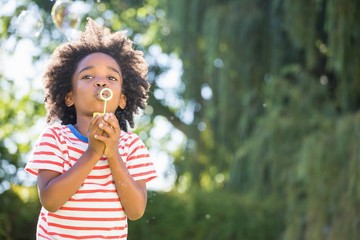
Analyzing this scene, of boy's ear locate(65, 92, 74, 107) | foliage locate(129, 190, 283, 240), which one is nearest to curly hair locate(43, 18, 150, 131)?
boy's ear locate(65, 92, 74, 107)

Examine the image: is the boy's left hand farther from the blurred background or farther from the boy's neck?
the blurred background

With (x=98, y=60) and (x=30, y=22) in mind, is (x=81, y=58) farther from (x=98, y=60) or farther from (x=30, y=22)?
(x=30, y=22)

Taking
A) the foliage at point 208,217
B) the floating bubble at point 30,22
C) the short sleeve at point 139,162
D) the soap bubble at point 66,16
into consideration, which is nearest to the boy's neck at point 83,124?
the short sleeve at point 139,162

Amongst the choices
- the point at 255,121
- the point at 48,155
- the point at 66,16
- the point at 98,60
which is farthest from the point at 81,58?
the point at 255,121

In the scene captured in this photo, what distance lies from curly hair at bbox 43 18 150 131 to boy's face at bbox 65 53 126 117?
0.21 ft

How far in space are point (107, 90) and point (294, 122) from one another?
526 centimetres

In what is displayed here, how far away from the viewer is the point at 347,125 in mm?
6832

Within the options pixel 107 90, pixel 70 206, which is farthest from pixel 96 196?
pixel 107 90

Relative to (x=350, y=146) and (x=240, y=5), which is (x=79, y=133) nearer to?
(x=350, y=146)

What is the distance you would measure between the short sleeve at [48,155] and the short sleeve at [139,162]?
0.20 meters

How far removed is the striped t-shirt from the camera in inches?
96.9

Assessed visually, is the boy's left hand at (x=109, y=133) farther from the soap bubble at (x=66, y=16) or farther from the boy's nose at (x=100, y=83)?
the soap bubble at (x=66, y=16)

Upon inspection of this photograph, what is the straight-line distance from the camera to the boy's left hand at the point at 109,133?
2.37 metres

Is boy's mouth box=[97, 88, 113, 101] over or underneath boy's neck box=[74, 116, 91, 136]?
over
